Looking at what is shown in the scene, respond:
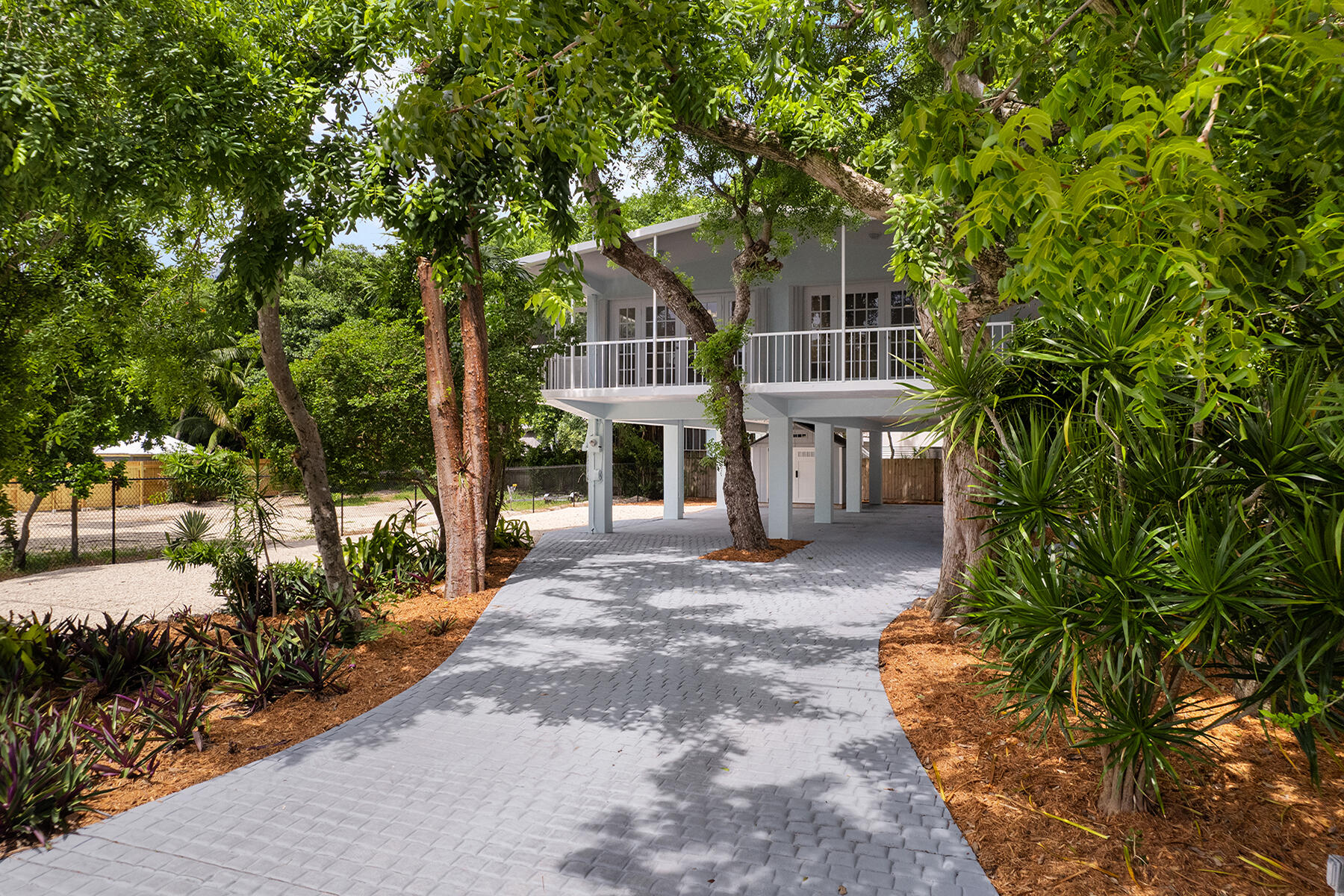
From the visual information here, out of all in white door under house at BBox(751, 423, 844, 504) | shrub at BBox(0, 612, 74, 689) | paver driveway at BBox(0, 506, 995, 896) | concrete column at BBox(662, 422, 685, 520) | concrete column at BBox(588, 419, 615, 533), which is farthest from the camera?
white door under house at BBox(751, 423, 844, 504)

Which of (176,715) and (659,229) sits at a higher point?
(659,229)

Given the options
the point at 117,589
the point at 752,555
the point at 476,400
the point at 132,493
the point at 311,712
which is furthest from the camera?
the point at 132,493

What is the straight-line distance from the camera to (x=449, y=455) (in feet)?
35.2

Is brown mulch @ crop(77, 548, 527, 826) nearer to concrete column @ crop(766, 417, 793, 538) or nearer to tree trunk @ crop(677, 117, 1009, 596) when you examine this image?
tree trunk @ crop(677, 117, 1009, 596)

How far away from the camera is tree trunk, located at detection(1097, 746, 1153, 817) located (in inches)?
157

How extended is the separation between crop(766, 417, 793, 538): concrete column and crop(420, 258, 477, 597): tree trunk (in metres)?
7.31

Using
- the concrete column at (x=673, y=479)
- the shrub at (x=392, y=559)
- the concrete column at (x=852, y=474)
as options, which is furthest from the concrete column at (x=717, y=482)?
the shrub at (x=392, y=559)

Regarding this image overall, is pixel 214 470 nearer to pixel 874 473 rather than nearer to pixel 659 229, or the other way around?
pixel 659 229

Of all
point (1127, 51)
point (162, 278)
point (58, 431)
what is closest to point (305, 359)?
point (162, 278)

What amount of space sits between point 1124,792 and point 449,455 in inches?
339

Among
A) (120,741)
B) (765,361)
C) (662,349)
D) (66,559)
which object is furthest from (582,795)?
(66,559)

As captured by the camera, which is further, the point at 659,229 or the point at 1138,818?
the point at 659,229

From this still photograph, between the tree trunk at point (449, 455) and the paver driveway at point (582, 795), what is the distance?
7.86ft

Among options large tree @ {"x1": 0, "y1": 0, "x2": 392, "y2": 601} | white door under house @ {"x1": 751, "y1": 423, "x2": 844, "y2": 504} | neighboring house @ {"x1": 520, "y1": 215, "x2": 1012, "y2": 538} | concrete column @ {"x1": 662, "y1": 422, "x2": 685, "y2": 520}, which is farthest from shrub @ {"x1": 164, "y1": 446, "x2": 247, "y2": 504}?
white door under house @ {"x1": 751, "y1": 423, "x2": 844, "y2": 504}
